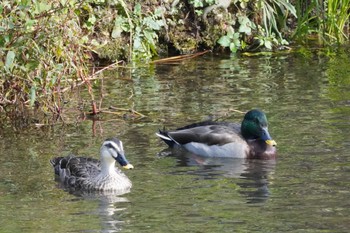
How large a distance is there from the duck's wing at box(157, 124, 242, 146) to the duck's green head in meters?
0.12

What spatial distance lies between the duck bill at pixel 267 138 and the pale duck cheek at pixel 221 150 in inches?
10.0

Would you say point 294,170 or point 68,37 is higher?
point 68,37

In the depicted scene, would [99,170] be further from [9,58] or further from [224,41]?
[224,41]

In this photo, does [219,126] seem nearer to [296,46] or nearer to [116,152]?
[116,152]

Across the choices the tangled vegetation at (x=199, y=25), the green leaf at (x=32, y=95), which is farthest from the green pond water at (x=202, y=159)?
the tangled vegetation at (x=199, y=25)

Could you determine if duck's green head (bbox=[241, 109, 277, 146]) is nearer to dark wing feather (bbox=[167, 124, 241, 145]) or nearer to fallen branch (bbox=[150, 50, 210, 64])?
dark wing feather (bbox=[167, 124, 241, 145])

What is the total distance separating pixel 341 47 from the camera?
19.7 metres

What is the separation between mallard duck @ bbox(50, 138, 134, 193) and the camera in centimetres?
1159

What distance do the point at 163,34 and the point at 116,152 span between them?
8.44 metres

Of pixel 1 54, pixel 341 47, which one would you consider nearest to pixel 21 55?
pixel 1 54

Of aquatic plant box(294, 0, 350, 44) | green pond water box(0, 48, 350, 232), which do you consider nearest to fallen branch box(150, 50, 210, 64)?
green pond water box(0, 48, 350, 232)

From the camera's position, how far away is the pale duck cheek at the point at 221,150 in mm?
13344

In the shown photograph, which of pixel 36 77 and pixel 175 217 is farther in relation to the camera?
pixel 36 77

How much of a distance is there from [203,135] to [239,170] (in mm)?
1173
